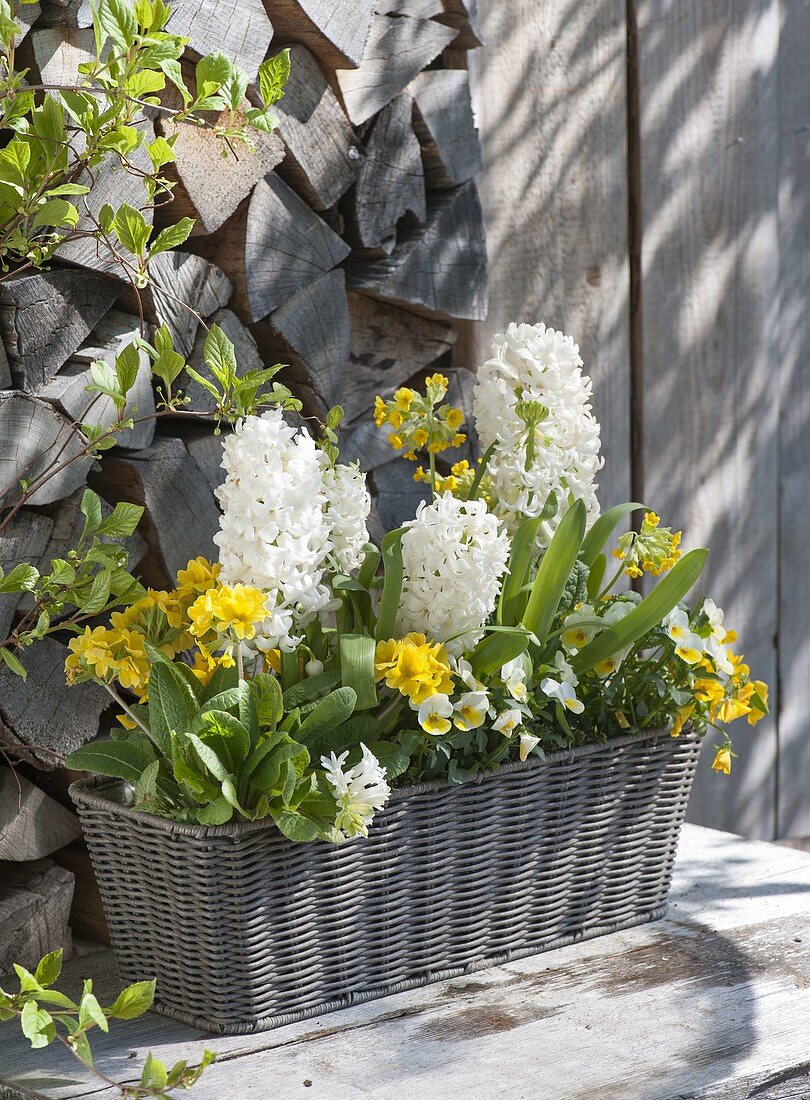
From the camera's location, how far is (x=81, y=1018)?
1.16 meters

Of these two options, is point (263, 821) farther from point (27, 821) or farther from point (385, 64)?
point (385, 64)

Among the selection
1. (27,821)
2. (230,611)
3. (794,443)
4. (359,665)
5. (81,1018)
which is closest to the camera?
(81,1018)

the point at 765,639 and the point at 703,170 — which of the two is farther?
the point at 765,639

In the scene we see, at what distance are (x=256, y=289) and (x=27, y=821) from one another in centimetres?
76

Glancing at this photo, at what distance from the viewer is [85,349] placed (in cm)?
162

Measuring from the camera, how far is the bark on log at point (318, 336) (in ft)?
6.01

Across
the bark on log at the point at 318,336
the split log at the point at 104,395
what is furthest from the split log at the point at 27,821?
the bark on log at the point at 318,336

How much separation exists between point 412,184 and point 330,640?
787 millimetres

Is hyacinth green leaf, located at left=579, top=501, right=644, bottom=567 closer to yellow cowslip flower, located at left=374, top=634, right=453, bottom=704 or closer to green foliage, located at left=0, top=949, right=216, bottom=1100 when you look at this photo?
yellow cowslip flower, located at left=374, top=634, right=453, bottom=704

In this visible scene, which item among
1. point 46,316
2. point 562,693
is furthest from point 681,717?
point 46,316

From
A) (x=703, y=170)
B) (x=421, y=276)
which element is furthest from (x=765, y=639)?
(x=421, y=276)

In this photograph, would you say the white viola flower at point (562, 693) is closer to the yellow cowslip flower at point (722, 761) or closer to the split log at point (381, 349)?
the yellow cowslip flower at point (722, 761)

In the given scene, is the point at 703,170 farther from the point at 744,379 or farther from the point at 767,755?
the point at 767,755

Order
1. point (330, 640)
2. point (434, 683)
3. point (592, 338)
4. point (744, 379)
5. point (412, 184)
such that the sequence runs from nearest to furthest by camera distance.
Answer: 1. point (434, 683)
2. point (330, 640)
3. point (412, 184)
4. point (592, 338)
5. point (744, 379)
